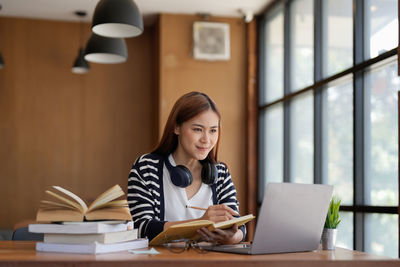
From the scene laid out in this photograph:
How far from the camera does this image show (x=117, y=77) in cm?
650

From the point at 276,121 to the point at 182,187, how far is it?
11.4 feet

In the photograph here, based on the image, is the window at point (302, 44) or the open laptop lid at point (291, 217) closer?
the open laptop lid at point (291, 217)

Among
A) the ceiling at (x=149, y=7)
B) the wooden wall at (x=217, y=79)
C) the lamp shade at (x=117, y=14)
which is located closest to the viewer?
the lamp shade at (x=117, y=14)

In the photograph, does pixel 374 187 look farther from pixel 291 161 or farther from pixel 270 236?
pixel 270 236

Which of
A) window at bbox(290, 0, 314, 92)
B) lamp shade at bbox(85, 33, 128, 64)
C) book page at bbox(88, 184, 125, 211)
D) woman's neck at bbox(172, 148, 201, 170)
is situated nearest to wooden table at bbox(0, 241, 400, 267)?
book page at bbox(88, 184, 125, 211)

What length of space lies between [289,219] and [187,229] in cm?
29

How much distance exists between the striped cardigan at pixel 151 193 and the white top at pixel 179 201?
23 millimetres

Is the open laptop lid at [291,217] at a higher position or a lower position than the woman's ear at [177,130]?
lower

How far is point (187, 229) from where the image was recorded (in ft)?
5.18

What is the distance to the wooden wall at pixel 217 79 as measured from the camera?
595 centimetres

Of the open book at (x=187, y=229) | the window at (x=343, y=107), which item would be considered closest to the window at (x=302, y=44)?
the window at (x=343, y=107)

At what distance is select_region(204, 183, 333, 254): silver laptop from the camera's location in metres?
1.52

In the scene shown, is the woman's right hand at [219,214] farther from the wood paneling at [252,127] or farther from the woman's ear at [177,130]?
the wood paneling at [252,127]

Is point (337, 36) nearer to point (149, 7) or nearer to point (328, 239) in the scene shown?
point (149, 7)
